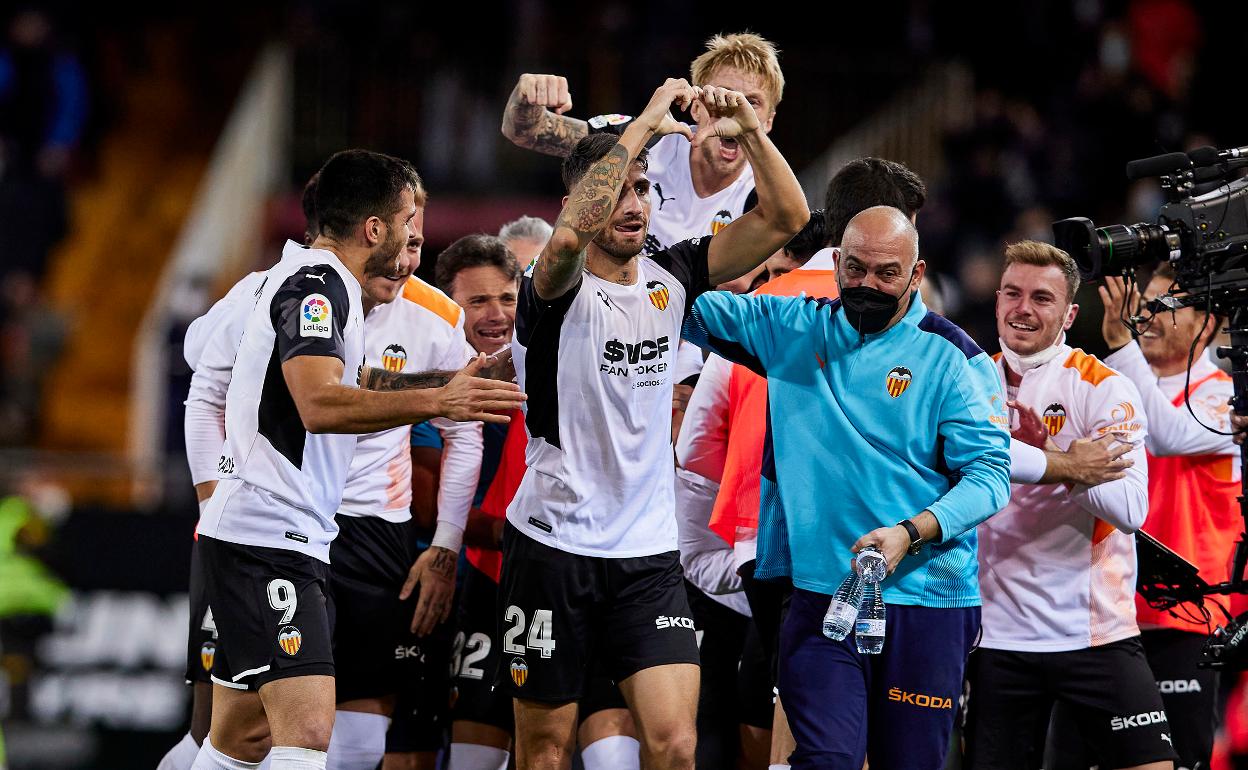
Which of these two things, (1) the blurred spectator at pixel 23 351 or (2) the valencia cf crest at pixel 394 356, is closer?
(2) the valencia cf crest at pixel 394 356

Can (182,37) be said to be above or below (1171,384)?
above

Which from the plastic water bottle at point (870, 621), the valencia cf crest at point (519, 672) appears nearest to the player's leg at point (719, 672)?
the valencia cf crest at point (519, 672)

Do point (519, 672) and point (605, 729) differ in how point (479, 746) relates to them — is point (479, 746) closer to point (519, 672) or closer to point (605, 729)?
point (605, 729)

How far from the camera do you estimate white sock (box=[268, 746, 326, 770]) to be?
5.24 meters

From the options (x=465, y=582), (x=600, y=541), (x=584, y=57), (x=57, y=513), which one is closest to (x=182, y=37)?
(x=584, y=57)

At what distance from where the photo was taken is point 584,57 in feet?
51.4

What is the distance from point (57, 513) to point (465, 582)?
4.86m

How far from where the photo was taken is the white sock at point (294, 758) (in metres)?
5.24

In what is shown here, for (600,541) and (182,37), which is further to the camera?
(182,37)

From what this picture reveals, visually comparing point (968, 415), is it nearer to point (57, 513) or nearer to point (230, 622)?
point (230, 622)

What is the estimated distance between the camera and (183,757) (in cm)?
659

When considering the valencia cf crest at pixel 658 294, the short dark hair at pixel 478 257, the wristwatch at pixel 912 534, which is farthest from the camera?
the short dark hair at pixel 478 257

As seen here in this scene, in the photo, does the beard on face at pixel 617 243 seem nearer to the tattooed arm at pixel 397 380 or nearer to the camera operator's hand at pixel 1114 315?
the tattooed arm at pixel 397 380

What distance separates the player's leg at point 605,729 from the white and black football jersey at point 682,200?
76.5 inches
